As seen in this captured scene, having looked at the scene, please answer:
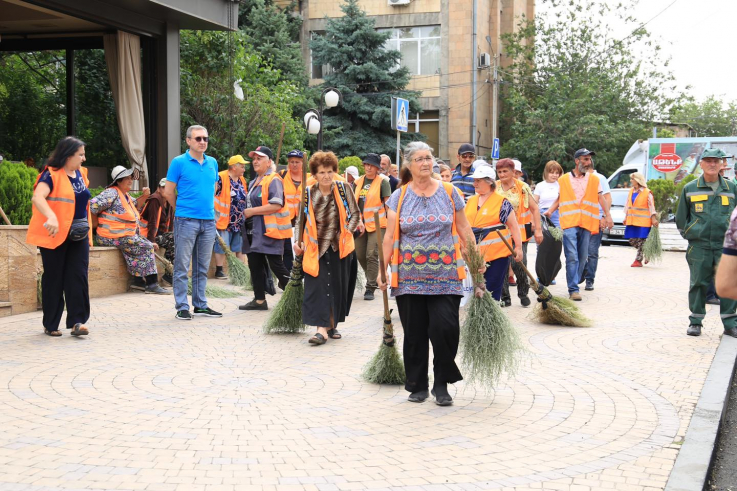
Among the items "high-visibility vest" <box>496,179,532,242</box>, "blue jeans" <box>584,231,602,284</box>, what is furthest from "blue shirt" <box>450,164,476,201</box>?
"blue jeans" <box>584,231,602,284</box>

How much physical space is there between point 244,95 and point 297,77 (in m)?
11.9

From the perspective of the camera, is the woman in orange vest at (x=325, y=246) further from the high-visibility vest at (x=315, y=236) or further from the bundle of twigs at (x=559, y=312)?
the bundle of twigs at (x=559, y=312)

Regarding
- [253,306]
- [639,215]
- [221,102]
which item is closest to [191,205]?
[253,306]

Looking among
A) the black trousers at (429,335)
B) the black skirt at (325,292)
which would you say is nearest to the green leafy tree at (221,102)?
the black skirt at (325,292)

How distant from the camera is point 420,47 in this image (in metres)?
40.1

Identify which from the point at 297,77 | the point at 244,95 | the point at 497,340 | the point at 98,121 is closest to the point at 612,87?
the point at 297,77

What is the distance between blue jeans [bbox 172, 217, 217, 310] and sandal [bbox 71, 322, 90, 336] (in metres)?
1.42

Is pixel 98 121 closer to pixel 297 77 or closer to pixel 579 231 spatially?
pixel 579 231

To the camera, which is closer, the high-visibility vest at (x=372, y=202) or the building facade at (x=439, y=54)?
the high-visibility vest at (x=372, y=202)

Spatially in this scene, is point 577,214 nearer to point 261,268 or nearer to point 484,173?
point 484,173

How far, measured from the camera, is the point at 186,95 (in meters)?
20.2

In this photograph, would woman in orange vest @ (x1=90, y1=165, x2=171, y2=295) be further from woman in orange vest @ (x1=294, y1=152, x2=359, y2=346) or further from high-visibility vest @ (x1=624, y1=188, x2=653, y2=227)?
high-visibility vest @ (x1=624, y1=188, x2=653, y2=227)

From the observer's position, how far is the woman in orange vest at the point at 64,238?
805 cm

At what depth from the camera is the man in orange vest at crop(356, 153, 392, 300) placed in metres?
11.3
